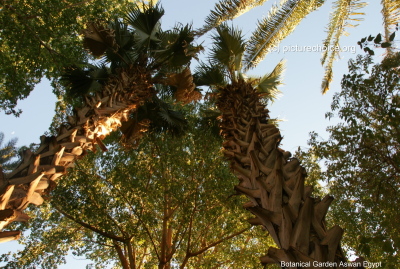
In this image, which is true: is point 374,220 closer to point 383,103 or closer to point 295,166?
point 383,103

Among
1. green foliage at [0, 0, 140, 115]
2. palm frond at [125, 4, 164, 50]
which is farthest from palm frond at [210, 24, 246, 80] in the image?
green foliage at [0, 0, 140, 115]

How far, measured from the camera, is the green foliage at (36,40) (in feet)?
24.6

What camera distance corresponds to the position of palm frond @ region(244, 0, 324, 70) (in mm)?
7980

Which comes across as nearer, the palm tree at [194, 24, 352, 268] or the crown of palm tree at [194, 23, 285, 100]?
the palm tree at [194, 24, 352, 268]

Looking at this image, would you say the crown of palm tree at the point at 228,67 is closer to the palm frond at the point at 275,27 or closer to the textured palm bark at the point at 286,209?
the palm frond at the point at 275,27

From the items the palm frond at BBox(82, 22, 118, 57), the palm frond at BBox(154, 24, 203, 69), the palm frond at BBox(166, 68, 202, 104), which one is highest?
the palm frond at BBox(154, 24, 203, 69)

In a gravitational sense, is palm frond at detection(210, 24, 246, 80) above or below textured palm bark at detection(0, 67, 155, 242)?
above

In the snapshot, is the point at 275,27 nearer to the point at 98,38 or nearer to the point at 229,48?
the point at 229,48

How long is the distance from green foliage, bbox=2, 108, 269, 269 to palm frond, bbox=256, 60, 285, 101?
85.4 inches

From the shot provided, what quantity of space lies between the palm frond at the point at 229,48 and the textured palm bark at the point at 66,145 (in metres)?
2.09

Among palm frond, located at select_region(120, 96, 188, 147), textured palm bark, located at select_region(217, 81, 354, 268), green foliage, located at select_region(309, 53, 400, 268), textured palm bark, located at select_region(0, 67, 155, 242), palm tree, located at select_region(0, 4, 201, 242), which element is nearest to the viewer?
textured palm bark, located at select_region(217, 81, 354, 268)

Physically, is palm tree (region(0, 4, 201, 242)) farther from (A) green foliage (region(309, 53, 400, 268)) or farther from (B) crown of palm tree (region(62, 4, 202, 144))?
(A) green foliage (region(309, 53, 400, 268))

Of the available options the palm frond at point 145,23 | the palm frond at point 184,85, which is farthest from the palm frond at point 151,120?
the palm frond at point 145,23

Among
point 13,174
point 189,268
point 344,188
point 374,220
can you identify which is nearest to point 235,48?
point 344,188
